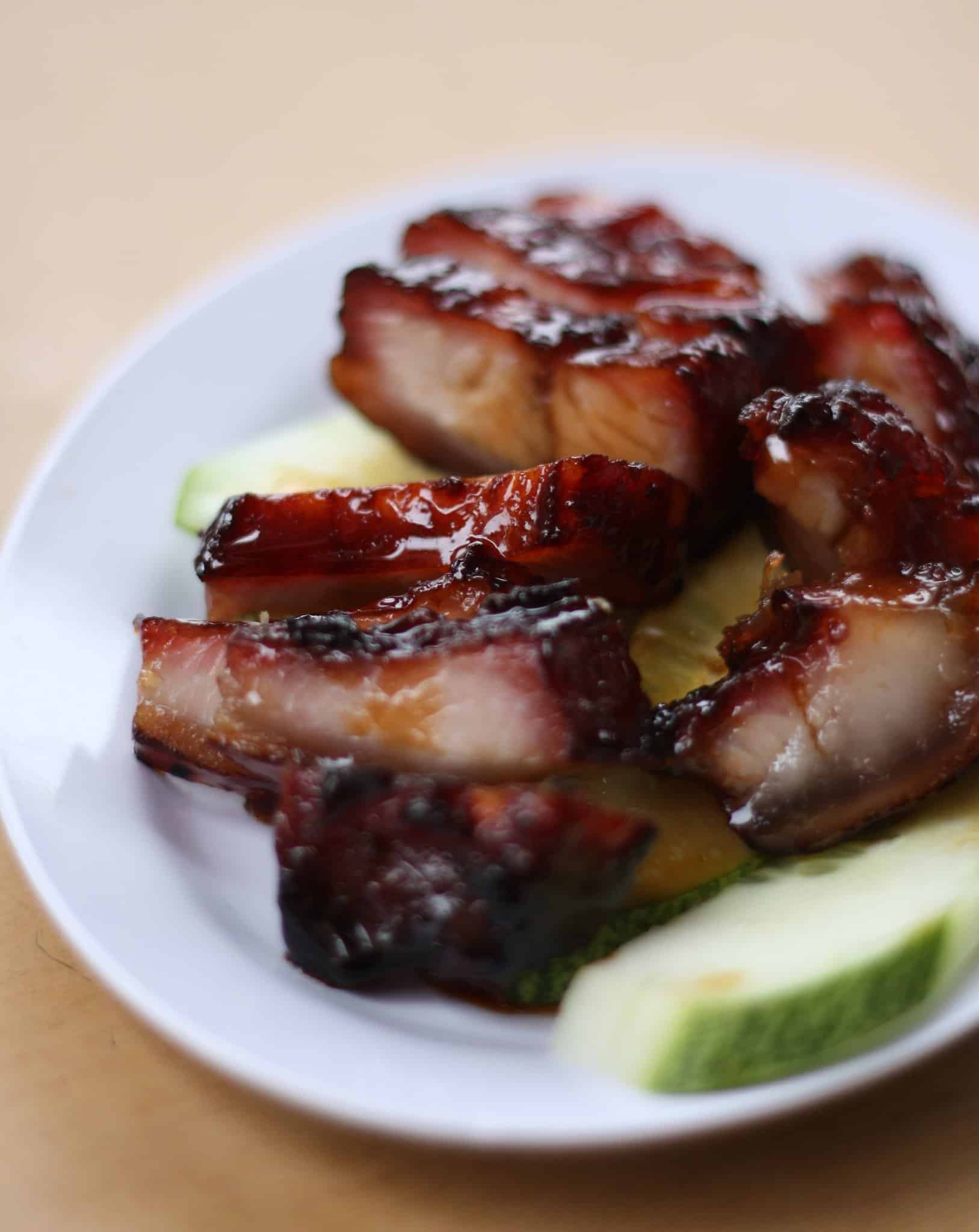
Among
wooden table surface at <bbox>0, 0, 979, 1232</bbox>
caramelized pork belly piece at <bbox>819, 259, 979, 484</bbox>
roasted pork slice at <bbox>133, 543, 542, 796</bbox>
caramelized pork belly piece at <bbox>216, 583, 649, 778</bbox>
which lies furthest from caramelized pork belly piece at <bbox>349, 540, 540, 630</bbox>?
caramelized pork belly piece at <bbox>819, 259, 979, 484</bbox>

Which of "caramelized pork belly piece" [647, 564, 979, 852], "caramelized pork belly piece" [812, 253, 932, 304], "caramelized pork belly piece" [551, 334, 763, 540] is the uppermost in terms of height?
"caramelized pork belly piece" [812, 253, 932, 304]

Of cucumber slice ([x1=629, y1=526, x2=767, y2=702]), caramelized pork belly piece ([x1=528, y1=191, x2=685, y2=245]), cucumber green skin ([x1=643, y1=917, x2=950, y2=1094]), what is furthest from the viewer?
caramelized pork belly piece ([x1=528, y1=191, x2=685, y2=245])

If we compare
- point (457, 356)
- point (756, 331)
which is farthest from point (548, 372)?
point (756, 331)

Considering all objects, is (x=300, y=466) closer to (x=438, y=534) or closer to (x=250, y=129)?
(x=438, y=534)

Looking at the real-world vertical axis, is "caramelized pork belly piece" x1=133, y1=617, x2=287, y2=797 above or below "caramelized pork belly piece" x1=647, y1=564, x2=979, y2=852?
below

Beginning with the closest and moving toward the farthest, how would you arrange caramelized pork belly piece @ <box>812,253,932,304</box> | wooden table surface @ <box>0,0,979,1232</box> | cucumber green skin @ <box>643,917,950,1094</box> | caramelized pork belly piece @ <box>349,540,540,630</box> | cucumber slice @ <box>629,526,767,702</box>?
cucumber green skin @ <box>643,917,950,1094</box>, wooden table surface @ <box>0,0,979,1232</box>, caramelized pork belly piece @ <box>349,540,540,630</box>, cucumber slice @ <box>629,526,767,702</box>, caramelized pork belly piece @ <box>812,253,932,304</box>

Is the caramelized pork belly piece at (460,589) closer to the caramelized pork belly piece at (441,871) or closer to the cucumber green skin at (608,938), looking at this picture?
the caramelized pork belly piece at (441,871)

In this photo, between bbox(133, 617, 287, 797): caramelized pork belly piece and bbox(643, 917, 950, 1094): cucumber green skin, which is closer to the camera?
bbox(643, 917, 950, 1094): cucumber green skin

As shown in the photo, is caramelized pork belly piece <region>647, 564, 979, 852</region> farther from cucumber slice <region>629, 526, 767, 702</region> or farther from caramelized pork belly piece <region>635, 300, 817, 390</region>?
caramelized pork belly piece <region>635, 300, 817, 390</region>
